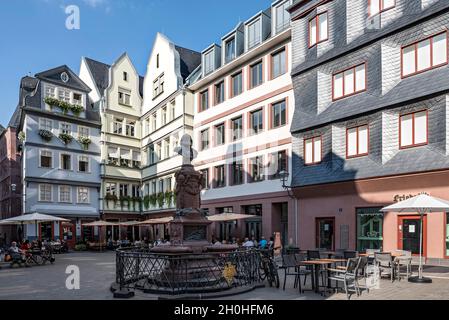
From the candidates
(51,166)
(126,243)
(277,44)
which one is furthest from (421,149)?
(51,166)

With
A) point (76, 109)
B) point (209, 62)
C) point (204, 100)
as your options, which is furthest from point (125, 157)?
point (209, 62)

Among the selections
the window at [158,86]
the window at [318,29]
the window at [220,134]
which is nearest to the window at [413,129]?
the window at [318,29]

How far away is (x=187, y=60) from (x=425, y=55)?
Result: 25561 mm

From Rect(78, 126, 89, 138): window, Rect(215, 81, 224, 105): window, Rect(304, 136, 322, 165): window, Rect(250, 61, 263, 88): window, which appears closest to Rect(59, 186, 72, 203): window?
Rect(78, 126, 89, 138): window

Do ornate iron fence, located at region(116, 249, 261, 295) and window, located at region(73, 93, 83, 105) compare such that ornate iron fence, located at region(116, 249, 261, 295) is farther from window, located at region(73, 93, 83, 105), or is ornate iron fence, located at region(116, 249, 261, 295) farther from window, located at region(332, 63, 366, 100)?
window, located at region(73, 93, 83, 105)

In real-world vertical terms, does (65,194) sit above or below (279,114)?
below

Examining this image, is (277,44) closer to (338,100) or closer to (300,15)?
(300,15)

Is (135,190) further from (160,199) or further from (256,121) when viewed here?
(256,121)

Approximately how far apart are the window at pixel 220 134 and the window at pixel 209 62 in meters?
5.06

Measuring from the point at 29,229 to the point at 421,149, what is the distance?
30596 mm

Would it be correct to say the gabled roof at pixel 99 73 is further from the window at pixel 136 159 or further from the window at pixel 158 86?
the window at pixel 136 159

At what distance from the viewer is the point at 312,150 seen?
22984 mm

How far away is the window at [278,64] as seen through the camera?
84.6 feet

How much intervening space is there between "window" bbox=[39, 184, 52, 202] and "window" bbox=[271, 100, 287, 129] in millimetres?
21486
